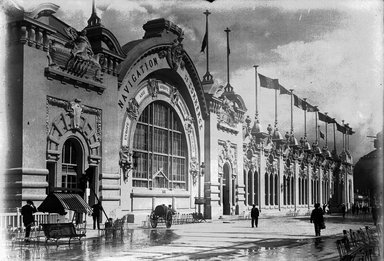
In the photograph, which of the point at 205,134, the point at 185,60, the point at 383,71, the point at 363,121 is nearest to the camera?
the point at 383,71

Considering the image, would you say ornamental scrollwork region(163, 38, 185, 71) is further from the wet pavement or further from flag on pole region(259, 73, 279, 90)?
the wet pavement

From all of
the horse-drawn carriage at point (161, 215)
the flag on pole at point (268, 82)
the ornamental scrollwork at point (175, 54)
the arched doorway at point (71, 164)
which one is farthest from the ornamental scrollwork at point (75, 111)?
the flag on pole at point (268, 82)

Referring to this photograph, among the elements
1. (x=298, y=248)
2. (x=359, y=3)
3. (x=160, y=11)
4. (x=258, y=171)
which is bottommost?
(x=298, y=248)

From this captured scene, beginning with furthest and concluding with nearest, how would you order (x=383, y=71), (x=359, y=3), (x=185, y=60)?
1. (x=185, y=60)
2. (x=359, y=3)
3. (x=383, y=71)

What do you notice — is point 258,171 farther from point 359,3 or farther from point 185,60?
point 359,3

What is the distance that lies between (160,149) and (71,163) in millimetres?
9590

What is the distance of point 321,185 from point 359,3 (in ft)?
196

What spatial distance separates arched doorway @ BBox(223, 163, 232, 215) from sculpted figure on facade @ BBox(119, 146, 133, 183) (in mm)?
14718

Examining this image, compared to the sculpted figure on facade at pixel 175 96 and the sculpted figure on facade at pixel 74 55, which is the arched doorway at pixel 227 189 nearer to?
the sculpted figure on facade at pixel 175 96

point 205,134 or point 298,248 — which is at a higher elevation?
point 205,134

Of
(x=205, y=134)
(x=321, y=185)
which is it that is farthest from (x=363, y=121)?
(x=321, y=185)

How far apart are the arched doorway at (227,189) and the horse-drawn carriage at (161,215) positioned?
43.2ft

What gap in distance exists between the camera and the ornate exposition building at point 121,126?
24203 mm

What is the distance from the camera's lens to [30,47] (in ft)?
80.1
